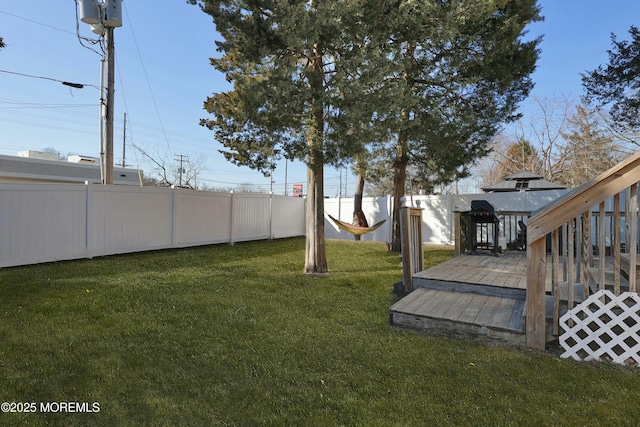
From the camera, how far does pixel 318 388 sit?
195cm

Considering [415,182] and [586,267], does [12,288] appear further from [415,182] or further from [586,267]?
[415,182]

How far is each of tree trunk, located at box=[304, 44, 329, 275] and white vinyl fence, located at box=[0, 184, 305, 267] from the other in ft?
11.8

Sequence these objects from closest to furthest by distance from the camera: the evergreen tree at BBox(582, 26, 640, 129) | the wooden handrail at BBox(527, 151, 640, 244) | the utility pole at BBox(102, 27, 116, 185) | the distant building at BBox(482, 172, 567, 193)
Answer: the wooden handrail at BBox(527, 151, 640, 244)
the evergreen tree at BBox(582, 26, 640, 129)
the utility pole at BBox(102, 27, 116, 185)
the distant building at BBox(482, 172, 567, 193)

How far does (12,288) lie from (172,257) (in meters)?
2.71

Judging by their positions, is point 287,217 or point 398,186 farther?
point 287,217

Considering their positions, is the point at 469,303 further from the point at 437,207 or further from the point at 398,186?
the point at 437,207

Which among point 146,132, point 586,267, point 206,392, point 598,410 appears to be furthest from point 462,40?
point 146,132

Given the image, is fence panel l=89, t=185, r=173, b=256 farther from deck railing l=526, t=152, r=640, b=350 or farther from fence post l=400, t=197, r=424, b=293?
deck railing l=526, t=152, r=640, b=350

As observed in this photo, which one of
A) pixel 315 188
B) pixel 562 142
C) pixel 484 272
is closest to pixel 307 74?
pixel 315 188

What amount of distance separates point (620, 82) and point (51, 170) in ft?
54.1

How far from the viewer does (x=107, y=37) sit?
7.84 meters

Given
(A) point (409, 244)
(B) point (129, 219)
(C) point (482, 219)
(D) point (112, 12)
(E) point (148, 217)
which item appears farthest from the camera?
(D) point (112, 12)

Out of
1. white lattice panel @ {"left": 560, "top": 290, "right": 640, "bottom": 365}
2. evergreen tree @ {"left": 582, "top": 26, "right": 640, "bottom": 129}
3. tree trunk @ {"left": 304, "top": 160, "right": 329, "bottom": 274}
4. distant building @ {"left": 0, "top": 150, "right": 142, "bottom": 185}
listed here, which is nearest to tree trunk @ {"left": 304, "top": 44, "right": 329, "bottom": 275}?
tree trunk @ {"left": 304, "top": 160, "right": 329, "bottom": 274}

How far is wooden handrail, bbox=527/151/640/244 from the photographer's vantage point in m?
2.16
